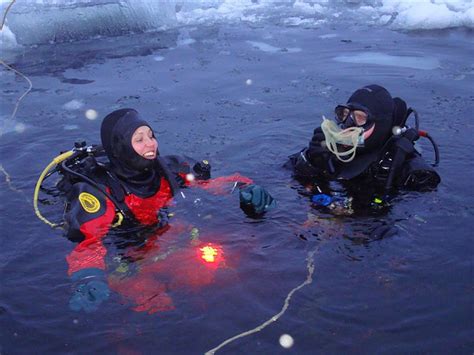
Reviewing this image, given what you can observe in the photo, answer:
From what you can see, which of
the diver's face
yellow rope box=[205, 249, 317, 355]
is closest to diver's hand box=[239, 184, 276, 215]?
yellow rope box=[205, 249, 317, 355]

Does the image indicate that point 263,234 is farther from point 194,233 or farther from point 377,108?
point 377,108

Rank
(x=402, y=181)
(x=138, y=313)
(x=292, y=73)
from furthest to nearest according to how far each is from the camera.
A: (x=292, y=73) < (x=402, y=181) < (x=138, y=313)

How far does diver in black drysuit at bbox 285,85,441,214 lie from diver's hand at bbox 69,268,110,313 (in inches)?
90.4

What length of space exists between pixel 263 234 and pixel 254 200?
13.9 inches

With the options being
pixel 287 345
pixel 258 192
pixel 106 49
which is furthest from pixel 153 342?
pixel 106 49

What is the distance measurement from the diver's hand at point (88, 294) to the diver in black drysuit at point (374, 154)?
2296 mm

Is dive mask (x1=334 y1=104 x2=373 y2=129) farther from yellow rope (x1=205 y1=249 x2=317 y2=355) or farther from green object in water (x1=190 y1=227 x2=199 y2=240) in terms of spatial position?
green object in water (x1=190 y1=227 x2=199 y2=240)

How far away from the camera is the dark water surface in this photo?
3.27 metres

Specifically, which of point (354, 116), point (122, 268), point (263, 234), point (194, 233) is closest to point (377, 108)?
point (354, 116)

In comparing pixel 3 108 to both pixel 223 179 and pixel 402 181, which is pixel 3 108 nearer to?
pixel 223 179

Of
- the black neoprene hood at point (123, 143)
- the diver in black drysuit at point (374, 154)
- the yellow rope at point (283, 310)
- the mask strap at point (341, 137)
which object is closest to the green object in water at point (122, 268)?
the black neoprene hood at point (123, 143)

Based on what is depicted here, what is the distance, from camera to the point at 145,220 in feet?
14.8

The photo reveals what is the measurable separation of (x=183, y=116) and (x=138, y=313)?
4.62m

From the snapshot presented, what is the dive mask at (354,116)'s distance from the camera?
4668 mm
